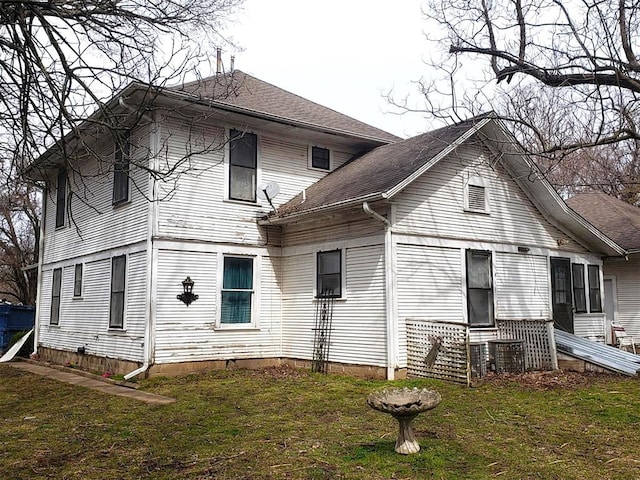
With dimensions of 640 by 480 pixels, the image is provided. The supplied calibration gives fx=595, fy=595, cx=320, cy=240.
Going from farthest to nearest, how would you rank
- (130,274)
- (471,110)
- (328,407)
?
1. (130,274)
2. (471,110)
3. (328,407)

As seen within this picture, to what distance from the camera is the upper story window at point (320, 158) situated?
14445mm

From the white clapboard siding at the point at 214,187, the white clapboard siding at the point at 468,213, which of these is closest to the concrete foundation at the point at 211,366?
the white clapboard siding at the point at 214,187

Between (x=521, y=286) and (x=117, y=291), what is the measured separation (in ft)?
29.9

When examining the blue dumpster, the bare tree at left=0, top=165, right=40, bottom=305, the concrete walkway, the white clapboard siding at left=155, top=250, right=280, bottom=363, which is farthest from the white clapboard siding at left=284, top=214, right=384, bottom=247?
the bare tree at left=0, top=165, right=40, bottom=305

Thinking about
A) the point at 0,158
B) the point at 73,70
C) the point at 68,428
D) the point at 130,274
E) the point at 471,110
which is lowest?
the point at 68,428

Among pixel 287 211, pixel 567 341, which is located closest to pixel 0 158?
pixel 287 211

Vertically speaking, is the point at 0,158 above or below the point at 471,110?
below

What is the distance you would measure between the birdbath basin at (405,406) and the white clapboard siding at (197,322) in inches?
265

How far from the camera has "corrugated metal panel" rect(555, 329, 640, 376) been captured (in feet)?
38.7

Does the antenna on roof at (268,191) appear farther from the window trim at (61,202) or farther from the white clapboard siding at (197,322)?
the window trim at (61,202)

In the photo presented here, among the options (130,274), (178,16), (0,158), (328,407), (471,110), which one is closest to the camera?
(178,16)

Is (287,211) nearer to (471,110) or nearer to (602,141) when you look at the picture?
(471,110)

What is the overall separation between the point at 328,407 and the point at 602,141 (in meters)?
6.92

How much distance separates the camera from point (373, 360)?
36.7 ft
